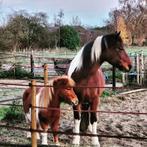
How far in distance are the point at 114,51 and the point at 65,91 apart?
95 centimetres

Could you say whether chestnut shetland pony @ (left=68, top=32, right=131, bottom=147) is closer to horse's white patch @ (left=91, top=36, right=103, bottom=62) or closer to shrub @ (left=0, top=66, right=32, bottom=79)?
horse's white patch @ (left=91, top=36, right=103, bottom=62)

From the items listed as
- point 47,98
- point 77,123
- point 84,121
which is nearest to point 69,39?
point 84,121

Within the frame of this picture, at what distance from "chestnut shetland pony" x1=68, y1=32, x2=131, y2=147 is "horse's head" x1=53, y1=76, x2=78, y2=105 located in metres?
0.41

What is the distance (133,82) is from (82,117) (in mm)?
9800

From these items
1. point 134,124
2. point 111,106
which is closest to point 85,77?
point 134,124

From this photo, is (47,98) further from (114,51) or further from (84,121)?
(84,121)

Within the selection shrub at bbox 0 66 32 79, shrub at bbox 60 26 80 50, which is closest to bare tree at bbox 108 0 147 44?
shrub at bbox 60 26 80 50

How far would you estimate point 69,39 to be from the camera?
121 feet

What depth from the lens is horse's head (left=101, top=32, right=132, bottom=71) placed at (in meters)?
6.13

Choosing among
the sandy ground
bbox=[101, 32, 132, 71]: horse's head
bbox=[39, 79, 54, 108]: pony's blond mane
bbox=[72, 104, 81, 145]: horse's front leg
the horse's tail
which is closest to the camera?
bbox=[39, 79, 54, 108]: pony's blond mane

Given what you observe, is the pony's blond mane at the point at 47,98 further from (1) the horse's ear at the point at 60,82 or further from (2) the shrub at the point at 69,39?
(2) the shrub at the point at 69,39

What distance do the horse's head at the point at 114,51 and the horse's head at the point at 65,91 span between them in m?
0.71

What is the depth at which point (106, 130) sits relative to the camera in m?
7.49

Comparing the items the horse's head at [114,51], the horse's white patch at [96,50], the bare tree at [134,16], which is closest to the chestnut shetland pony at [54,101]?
the horse's white patch at [96,50]
